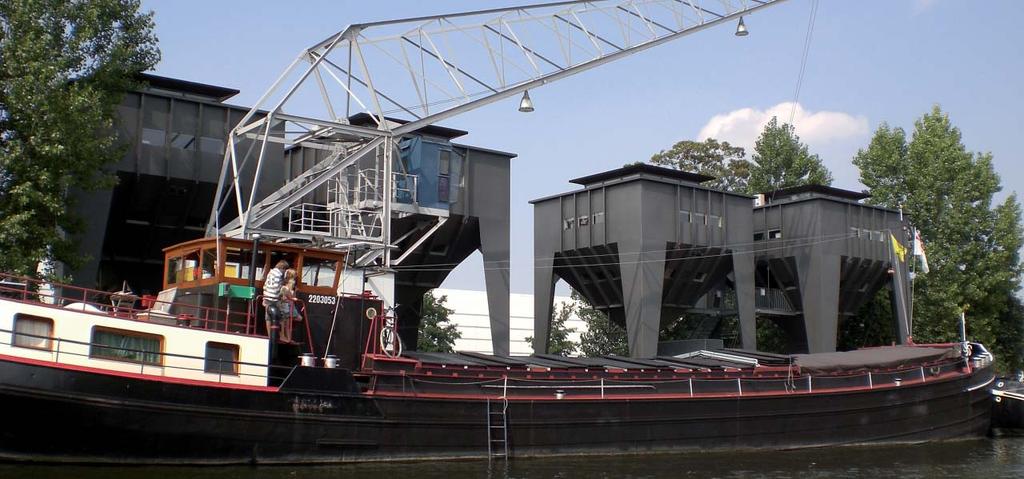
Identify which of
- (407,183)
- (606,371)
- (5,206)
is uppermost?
(407,183)

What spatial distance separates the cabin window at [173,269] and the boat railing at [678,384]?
525 centimetres

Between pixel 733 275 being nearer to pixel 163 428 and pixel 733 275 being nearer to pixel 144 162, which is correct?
pixel 144 162

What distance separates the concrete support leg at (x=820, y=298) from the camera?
44.1m

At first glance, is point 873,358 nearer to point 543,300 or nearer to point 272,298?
point 272,298

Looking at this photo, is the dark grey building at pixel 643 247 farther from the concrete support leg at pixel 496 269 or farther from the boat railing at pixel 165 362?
the boat railing at pixel 165 362

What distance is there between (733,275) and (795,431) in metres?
18.8

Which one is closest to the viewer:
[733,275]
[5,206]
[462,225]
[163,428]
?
[163,428]

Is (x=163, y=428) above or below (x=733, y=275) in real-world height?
below

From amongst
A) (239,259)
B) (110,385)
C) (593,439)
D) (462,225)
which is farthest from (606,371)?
(462,225)

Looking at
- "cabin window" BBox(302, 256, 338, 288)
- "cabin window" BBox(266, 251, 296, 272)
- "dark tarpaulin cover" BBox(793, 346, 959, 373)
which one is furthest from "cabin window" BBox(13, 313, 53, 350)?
"dark tarpaulin cover" BBox(793, 346, 959, 373)

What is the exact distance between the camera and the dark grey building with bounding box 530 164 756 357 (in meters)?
39.2

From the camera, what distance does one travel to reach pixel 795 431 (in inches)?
995

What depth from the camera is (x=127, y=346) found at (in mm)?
17906

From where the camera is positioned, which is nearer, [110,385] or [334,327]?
[110,385]
